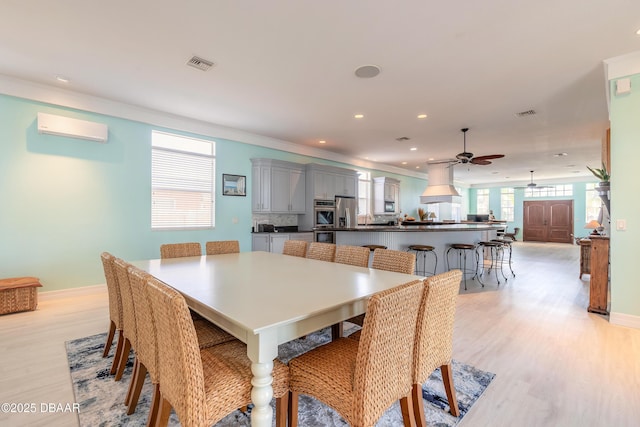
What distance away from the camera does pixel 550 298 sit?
408cm

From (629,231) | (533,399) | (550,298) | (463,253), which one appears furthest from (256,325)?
(463,253)

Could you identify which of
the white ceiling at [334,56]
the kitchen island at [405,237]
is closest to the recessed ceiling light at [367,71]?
the white ceiling at [334,56]

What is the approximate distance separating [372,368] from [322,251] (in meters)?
1.82

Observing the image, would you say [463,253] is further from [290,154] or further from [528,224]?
[528,224]

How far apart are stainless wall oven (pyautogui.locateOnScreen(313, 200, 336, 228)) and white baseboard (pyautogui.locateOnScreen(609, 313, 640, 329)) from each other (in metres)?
4.73

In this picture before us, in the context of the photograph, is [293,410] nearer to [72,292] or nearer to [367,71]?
[367,71]

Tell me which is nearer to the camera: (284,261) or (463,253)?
(284,261)

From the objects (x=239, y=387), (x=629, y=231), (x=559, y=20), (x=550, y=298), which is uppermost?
(x=559, y=20)

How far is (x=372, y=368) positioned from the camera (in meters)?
1.14

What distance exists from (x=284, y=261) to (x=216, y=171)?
10.5 ft

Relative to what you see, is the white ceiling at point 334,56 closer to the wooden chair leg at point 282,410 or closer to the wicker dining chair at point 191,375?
the wicker dining chair at point 191,375

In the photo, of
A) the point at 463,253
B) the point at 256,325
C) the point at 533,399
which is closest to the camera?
the point at 256,325

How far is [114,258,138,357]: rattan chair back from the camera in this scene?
→ 1.71 m

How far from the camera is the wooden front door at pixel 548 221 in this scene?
1170cm
